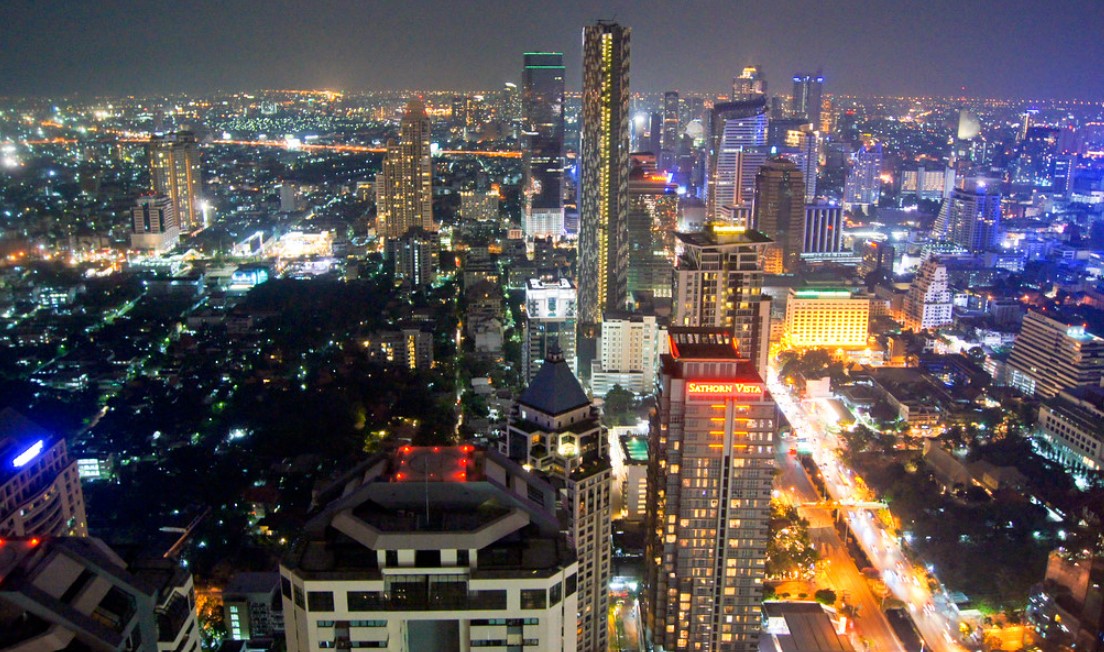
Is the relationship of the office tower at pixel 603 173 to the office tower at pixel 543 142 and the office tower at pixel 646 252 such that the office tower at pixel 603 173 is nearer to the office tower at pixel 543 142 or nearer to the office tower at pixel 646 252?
the office tower at pixel 646 252

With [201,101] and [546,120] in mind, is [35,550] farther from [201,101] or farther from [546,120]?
[546,120]

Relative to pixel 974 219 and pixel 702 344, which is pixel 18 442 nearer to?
pixel 702 344

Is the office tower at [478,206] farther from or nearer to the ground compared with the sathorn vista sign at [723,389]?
farther from the ground

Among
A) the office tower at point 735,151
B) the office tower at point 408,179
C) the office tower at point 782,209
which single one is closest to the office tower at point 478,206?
the office tower at point 408,179

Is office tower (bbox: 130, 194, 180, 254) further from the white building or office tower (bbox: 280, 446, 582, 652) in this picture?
office tower (bbox: 280, 446, 582, 652)

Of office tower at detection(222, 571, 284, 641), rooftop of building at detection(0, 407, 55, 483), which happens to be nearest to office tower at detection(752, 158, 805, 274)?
office tower at detection(222, 571, 284, 641)

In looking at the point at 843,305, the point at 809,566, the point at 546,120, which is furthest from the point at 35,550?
the point at 546,120
